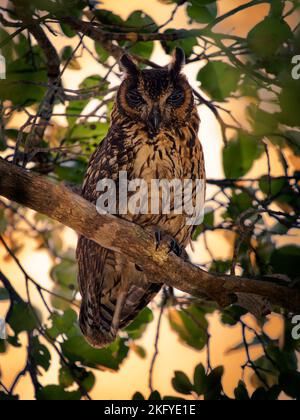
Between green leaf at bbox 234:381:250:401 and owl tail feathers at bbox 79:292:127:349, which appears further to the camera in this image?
owl tail feathers at bbox 79:292:127:349

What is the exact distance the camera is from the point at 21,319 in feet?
8.55

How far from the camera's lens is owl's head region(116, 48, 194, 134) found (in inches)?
104

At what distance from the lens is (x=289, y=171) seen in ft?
9.20

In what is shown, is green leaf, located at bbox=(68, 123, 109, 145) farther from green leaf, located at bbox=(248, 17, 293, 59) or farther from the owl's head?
green leaf, located at bbox=(248, 17, 293, 59)

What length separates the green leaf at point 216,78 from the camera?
2393 millimetres

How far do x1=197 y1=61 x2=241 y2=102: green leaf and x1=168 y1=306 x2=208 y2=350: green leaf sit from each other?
1.01 meters

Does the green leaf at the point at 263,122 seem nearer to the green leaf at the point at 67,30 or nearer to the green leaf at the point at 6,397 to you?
the green leaf at the point at 67,30

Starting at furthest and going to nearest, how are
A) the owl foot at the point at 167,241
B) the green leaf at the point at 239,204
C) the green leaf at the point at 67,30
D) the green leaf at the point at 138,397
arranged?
the green leaf at the point at 239,204 → the green leaf at the point at 67,30 → the green leaf at the point at 138,397 → the owl foot at the point at 167,241

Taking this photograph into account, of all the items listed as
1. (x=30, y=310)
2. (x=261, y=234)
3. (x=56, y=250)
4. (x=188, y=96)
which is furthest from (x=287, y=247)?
(x=56, y=250)

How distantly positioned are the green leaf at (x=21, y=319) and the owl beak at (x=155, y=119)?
89cm

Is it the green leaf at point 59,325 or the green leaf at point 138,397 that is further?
the green leaf at point 59,325

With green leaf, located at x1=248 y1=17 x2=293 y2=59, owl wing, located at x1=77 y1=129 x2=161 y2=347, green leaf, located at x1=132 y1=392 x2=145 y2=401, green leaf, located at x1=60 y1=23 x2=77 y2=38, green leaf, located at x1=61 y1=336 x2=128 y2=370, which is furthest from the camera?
green leaf, located at x1=60 y1=23 x2=77 y2=38
